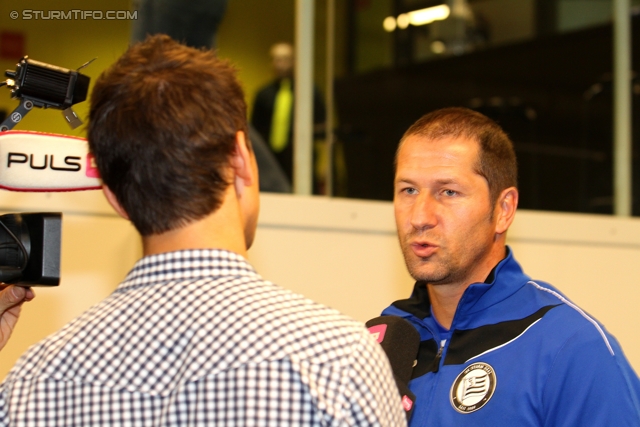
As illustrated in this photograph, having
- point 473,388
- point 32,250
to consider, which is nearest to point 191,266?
point 32,250

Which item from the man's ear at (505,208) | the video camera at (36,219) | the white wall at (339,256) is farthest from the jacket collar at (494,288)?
the white wall at (339,256)

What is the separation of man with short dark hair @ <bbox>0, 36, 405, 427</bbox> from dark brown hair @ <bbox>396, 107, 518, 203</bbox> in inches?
37.6

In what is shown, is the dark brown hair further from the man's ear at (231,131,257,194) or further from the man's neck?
the man's ear at (231,131,257,194)

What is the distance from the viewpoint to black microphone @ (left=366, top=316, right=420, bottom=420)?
170cm

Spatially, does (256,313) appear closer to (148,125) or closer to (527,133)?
(148,125)

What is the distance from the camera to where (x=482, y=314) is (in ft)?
5.72

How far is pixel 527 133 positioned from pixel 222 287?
3884 mm

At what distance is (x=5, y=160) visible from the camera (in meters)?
1.23

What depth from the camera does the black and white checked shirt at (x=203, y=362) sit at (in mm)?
902

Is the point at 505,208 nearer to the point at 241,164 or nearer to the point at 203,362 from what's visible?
the point at 241,164

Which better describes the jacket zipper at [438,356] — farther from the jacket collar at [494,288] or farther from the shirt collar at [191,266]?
the shirt collar at [191,266]

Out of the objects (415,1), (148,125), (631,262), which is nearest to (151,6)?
(148,125)

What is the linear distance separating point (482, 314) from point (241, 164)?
90 cm

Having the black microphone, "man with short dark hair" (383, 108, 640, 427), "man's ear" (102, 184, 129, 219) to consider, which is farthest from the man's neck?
"man's ear" (102, 184, 129, 219)
